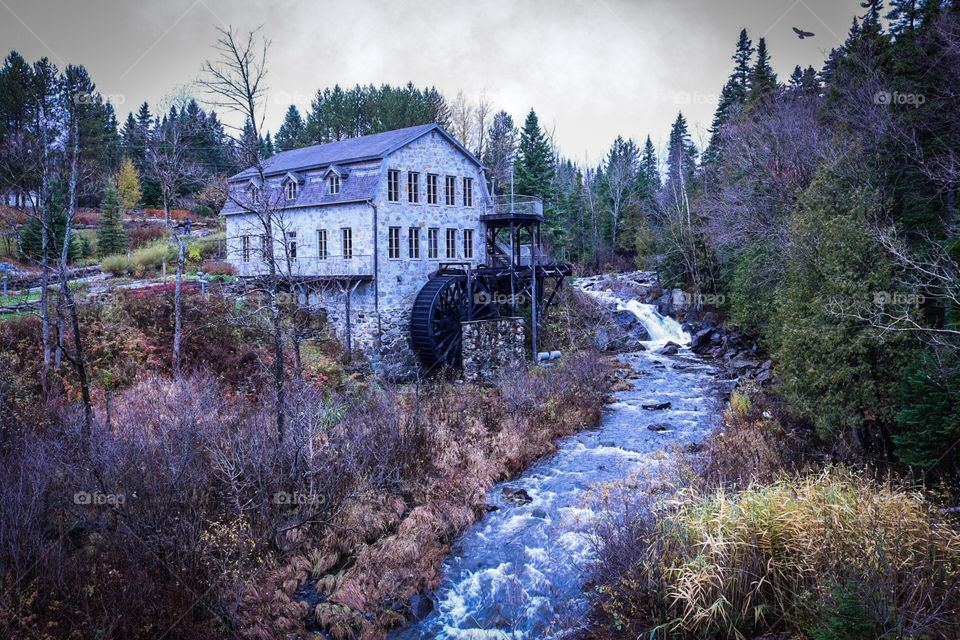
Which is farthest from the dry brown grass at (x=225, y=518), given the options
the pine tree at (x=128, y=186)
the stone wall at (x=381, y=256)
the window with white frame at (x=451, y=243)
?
the pine tree at (x=128, y=186)

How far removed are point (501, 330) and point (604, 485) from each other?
13.9 m

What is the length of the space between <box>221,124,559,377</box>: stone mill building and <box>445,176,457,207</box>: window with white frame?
0.16 feet

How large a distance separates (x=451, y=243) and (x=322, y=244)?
5993 millimetres

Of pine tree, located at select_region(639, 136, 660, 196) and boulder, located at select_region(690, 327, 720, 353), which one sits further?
pine tree, located at select_region(639, 136, 660, 196)

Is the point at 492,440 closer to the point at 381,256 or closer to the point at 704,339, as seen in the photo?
the point at 381,256

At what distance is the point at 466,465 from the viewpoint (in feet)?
45.7

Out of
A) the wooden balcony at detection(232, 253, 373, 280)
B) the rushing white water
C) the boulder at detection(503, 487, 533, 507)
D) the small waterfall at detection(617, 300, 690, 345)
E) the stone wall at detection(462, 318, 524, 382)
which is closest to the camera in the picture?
the rushing white water

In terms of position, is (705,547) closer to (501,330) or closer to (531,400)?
(531,400)

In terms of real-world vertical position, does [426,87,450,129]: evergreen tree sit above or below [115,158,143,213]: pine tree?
above

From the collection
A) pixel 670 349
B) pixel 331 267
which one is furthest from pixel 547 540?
pixel 670 349

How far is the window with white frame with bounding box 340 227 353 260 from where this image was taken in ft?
78.4

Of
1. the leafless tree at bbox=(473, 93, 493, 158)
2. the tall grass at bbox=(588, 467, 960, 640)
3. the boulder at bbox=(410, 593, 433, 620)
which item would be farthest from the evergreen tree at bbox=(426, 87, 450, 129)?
the tall grass at bbox=(588, 467, 960, 640)

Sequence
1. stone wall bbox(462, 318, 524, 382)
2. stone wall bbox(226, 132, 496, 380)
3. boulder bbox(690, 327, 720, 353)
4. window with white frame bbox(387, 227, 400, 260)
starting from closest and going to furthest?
stone wall bbox(226, 132, 496, 380) < window with white frame bbox(387, 227, 400, 260) < stone wall bbox(462, 318, 524, 382) < boulder bbox(690, 327, 720, 353)

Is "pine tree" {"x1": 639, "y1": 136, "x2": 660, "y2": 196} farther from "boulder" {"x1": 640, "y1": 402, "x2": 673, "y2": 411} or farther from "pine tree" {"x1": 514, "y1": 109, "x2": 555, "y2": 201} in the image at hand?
"boulder" {"x1": 640, "y1": 402, "x2": 673, "y2": 411}
